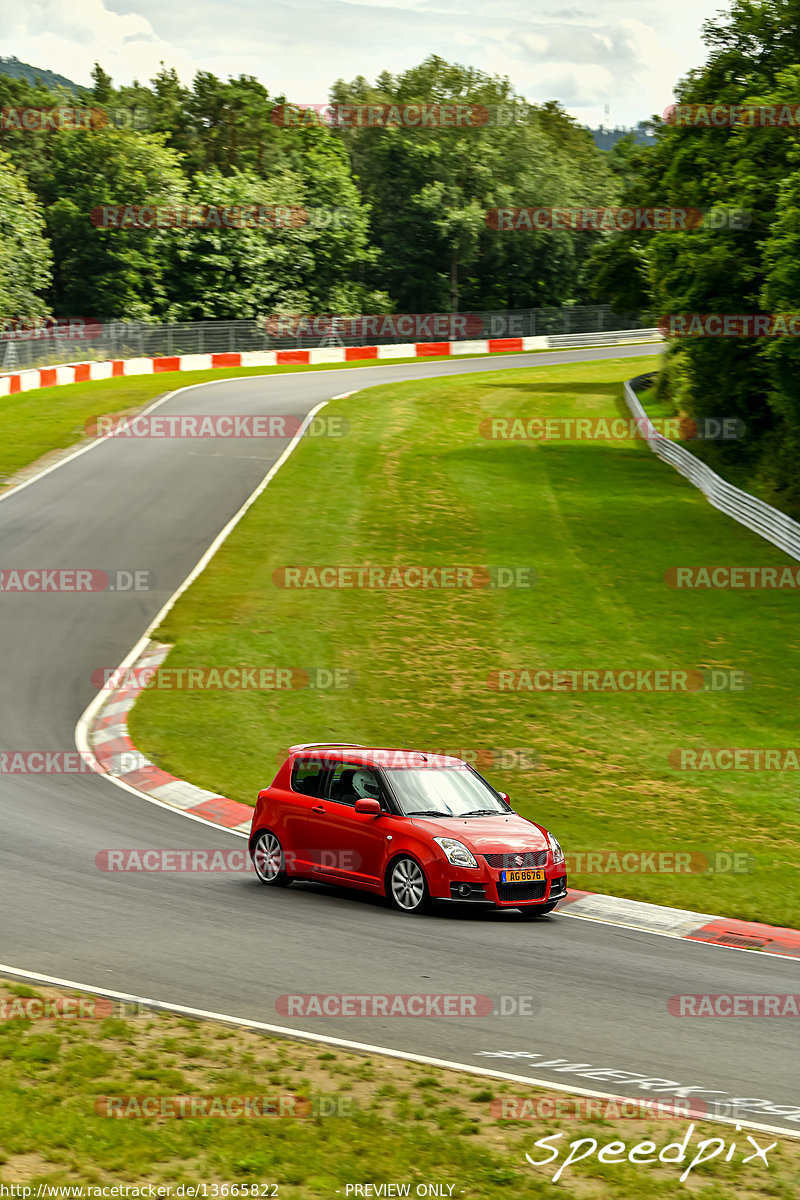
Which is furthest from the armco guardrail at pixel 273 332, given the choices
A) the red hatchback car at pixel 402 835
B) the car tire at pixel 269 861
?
the red hatchback car at pixel 402 835

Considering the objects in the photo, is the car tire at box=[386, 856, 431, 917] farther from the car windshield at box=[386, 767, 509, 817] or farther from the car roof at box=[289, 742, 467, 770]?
the car roof at box=[289, 742, 467, 770]

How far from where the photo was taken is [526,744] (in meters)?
18.6

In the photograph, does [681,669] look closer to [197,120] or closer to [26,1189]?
[26,1189]

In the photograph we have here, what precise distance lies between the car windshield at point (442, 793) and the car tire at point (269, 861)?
1471mm

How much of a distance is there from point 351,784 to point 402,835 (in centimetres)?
101

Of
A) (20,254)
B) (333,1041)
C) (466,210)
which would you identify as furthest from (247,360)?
(333,1041)

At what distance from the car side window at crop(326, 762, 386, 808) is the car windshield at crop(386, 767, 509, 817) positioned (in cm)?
19

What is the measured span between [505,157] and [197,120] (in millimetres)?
26923

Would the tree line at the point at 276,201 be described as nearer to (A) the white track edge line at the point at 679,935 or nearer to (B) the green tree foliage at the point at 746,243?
(B) the green tree foliage at the point at 746,243

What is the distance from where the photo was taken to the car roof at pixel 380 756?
1305 cm

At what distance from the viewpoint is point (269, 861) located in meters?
13.2

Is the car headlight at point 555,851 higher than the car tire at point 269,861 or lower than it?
higher

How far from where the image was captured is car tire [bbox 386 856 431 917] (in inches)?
474

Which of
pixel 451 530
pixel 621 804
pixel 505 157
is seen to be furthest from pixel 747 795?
pixel 505 157
